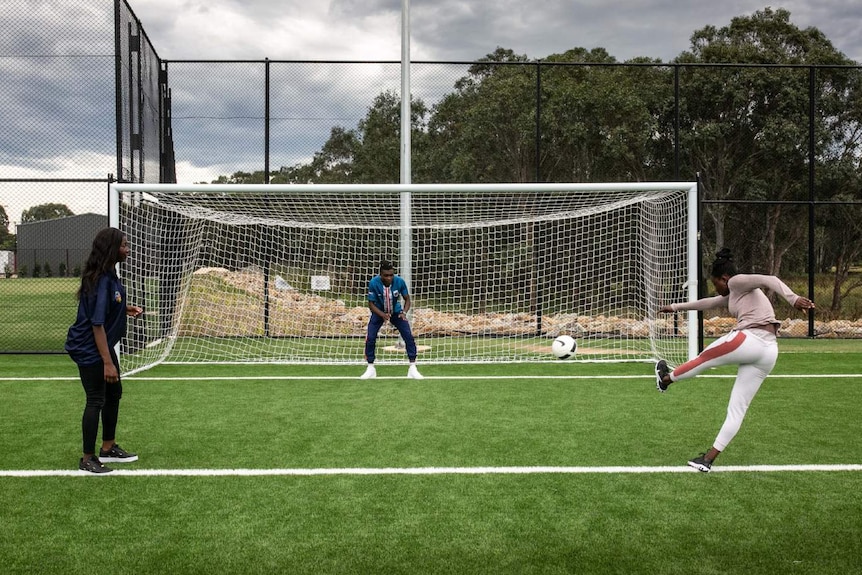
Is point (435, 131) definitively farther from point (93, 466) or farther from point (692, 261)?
point (93, 466)

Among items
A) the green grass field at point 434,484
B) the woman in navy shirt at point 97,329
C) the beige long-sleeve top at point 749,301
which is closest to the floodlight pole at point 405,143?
the green grass field at point 434,484

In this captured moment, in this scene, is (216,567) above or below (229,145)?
below

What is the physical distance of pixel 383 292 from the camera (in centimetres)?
1011

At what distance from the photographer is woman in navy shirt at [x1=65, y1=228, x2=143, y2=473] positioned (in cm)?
528

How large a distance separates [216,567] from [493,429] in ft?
11.9

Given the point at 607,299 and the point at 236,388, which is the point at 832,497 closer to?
the point at 236,388

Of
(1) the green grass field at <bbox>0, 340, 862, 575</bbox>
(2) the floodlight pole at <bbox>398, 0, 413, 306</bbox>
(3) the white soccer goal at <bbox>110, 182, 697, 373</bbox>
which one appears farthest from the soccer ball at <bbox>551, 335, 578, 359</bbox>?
(2) the floodlight pole at <bbox>398, 0, 413, 306</bbox>

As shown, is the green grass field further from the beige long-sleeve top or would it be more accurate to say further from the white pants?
the beige long-sleeve top

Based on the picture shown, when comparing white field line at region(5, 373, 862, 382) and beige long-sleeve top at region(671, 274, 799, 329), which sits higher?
beige long-sleeve top at region(671, 274, 799, 329)

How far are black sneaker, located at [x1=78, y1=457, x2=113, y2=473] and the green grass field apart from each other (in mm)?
85

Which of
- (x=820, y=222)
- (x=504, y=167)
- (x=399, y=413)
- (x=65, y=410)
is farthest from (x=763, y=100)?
(x=65, y=410)

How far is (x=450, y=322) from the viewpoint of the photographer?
14.4m

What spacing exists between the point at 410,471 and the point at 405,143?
827 centimetres

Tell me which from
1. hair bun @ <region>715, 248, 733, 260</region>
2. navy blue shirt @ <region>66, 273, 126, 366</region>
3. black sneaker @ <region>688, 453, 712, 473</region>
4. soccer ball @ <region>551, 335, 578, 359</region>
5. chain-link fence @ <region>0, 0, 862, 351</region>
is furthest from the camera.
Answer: chain-link fence @ <region>0, 0, 862, 351</region>
